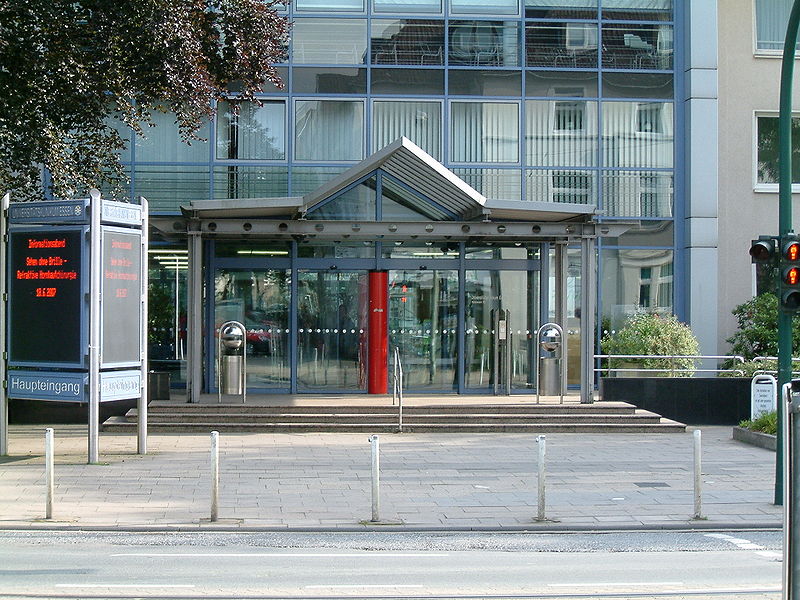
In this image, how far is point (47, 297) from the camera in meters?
16.5

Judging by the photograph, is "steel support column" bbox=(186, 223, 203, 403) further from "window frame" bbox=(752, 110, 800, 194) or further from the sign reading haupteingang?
"window frame" bbox=(752, 110, 800, 194)

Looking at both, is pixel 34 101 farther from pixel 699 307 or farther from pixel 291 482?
pixel 699 307

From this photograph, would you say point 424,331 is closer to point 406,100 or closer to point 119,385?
point 406,100

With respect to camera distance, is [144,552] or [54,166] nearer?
[144,552]

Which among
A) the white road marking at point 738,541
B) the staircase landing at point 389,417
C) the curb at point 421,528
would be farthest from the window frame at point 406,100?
the white road marking at point 738,541

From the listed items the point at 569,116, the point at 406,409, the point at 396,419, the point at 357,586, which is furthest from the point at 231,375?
the point at 357,586

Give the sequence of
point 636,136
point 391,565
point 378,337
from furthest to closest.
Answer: point 636,136, point 378,337, point 391,565

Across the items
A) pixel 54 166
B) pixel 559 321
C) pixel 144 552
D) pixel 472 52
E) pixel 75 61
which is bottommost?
pixel 144 552

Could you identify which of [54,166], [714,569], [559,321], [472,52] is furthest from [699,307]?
[714,569]

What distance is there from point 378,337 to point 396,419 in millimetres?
2911

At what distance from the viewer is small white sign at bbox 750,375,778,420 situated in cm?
2062

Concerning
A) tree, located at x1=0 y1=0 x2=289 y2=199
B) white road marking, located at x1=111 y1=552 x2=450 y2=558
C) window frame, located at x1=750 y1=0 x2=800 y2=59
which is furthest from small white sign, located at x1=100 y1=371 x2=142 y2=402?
Answer: window frame, located at x1=750 y1=0 x2=800 y2=59

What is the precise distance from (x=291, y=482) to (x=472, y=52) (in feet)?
44.8

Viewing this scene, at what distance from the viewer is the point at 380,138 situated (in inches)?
1001
